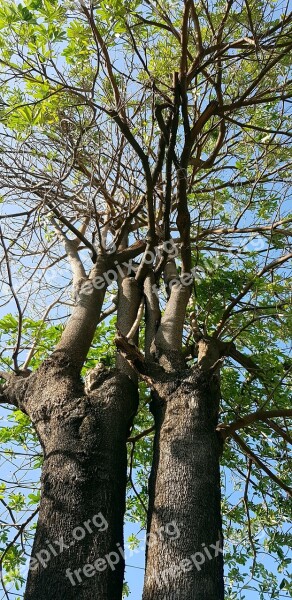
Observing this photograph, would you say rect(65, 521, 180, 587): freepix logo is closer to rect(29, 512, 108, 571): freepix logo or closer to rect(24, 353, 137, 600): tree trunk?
rect(24, 353, 137, 600): tree trunk

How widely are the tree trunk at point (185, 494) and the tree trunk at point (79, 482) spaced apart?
0.58ft

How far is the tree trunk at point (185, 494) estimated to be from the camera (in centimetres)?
229

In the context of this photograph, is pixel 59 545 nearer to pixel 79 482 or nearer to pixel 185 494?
pixel 79 482

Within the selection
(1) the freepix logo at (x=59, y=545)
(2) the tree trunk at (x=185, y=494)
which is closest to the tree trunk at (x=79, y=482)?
(1) the freepix logo at (x=59, y=545)

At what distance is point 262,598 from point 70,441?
264cm

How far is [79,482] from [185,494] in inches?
19.1

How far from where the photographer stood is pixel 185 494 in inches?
101

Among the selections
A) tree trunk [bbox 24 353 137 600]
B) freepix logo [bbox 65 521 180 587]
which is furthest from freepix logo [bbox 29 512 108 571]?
freepix logo [bbox 65 521 180 587]

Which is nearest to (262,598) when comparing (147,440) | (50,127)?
(147,440)

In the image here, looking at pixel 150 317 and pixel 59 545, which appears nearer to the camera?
pixel 59 545

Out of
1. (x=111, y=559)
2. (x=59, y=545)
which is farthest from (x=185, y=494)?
(x=59, y=545)

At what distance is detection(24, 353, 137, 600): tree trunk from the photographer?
232cm

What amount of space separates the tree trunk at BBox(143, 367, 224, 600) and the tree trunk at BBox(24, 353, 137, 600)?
0.18 m

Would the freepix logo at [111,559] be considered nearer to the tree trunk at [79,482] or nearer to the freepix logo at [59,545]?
the tree trunk at [79,482]
